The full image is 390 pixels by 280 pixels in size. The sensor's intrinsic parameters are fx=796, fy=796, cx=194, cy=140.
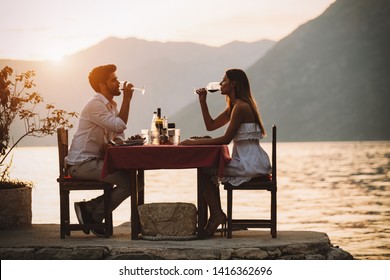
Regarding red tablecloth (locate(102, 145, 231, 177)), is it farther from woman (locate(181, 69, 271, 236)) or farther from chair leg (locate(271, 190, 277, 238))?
chair leg (locate(271, 190, 277, 238))

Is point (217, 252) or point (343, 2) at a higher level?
point (343, 2)

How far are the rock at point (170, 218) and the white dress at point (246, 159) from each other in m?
0.38

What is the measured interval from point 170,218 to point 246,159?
739mm

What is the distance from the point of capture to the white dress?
19.8ft

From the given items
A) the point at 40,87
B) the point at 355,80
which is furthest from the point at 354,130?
the point at 40,87

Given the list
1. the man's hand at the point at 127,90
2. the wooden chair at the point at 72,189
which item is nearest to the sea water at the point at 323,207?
the wooden chair at the point at 72,189

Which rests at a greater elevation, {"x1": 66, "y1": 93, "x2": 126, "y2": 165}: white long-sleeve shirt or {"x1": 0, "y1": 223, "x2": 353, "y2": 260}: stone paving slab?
{"x1": 66, "y1": 93, "x2": 126, "y2": 165}: white long-sleeve shirt

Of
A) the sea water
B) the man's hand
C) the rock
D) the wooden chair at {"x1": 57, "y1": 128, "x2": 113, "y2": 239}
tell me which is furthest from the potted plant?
the sea water

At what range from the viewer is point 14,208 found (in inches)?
279

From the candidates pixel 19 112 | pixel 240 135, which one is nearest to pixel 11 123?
pixel 19 112

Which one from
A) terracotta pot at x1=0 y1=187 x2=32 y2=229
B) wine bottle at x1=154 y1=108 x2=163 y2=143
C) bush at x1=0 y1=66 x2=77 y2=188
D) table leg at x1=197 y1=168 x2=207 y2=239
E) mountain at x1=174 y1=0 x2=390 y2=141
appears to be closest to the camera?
table leg at x1=197 y1=168 x2=207 y2=239

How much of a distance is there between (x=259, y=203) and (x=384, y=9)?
5558 inches
